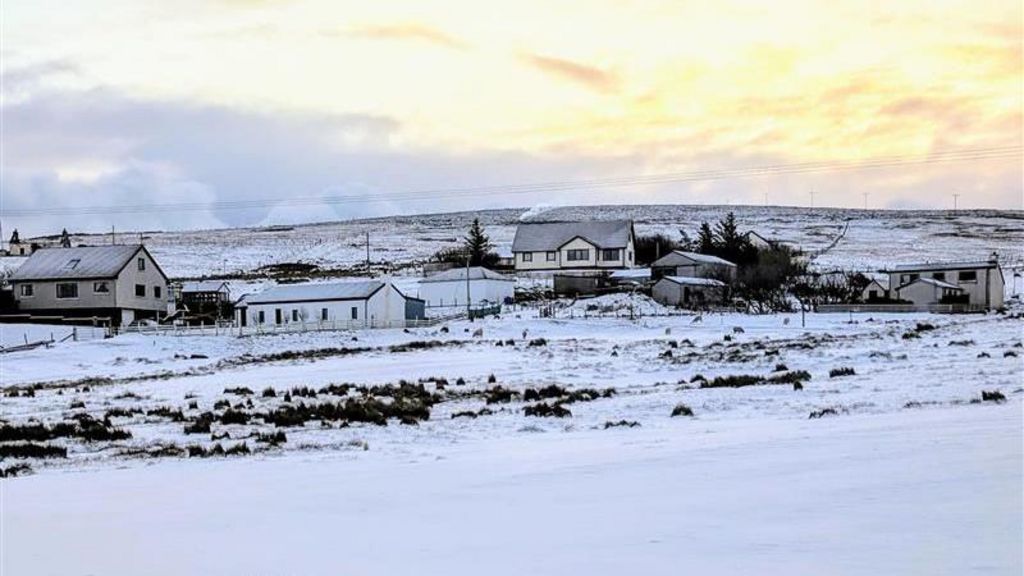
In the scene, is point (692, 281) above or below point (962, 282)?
above

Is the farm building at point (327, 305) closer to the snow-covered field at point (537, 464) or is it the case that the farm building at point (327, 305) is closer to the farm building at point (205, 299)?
the farm building at point (205, 299)

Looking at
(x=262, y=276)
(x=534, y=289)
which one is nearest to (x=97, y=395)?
(x=534, y=289)

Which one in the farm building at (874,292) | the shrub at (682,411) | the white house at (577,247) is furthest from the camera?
the white house at (577,247)

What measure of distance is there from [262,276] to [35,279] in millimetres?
30571

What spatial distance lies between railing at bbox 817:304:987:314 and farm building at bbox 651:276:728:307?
9.88m

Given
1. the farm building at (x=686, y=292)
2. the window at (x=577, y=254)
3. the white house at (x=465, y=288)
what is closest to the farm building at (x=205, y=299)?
the white house at (x=465, y=288)

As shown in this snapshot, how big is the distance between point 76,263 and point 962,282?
55.2m

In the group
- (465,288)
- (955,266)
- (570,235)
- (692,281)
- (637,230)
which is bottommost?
(465,288)

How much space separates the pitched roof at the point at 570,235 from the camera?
91.1m

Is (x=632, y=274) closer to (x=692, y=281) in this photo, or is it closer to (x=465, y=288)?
(x=692, y=281)

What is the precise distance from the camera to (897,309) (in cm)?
5750

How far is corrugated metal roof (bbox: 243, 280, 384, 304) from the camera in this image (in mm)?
60469

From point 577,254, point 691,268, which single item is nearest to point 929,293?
point 691,268

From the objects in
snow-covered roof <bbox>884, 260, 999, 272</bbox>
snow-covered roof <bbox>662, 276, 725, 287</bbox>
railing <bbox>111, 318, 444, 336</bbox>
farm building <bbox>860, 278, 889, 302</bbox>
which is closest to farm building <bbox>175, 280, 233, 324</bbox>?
railing <bbox>111, 318, 444, 336</bbox>
